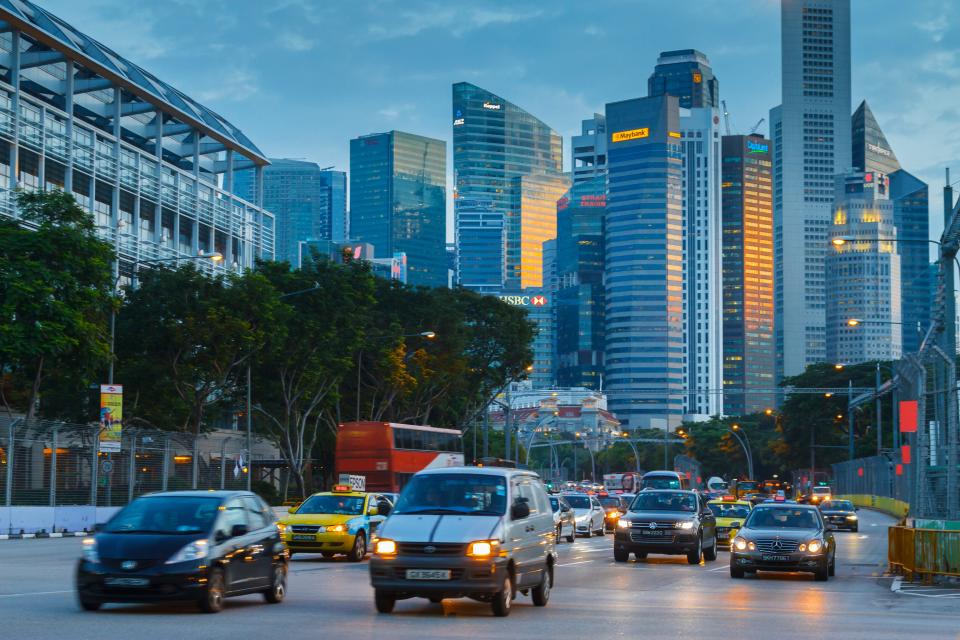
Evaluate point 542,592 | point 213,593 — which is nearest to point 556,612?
point 542,592

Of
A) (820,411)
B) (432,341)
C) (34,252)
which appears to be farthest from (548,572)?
(820,411)

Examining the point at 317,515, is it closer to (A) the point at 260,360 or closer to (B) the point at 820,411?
(A) the point at 260,360

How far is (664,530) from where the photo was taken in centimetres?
3180

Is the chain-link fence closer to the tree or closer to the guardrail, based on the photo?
the tree

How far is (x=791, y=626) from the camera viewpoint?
17031 mm

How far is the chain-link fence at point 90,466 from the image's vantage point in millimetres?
43500

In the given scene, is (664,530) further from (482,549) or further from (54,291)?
(54,291)

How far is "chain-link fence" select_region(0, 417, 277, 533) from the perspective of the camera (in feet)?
143

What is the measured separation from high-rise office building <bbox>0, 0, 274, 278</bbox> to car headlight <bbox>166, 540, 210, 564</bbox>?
4400 centimetres

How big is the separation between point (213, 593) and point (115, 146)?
64673 millimetres

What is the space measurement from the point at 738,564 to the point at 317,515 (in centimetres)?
923

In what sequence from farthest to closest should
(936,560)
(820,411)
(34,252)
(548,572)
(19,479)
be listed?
(820,411), (34,252), (19,479), (936,560), (548,572)

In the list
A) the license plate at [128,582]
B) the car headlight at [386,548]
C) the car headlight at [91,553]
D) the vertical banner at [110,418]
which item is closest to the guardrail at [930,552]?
the car headlight at [386,548]

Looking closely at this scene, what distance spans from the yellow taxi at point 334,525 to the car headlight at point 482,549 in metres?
13.4
